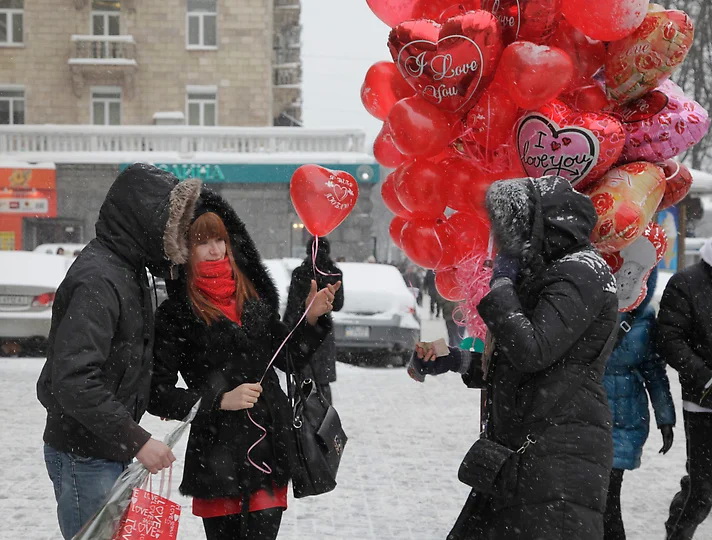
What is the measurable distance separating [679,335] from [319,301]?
2.15 meters

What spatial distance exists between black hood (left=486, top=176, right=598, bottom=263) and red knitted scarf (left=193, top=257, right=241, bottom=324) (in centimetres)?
110

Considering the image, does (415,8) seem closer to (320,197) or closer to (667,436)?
(320,197)

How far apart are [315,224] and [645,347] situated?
6.59ft

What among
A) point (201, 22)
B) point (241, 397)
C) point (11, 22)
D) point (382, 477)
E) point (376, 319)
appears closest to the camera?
point (241, 397)

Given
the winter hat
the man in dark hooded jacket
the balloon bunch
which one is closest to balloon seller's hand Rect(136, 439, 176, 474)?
the man in dark hooded jacket

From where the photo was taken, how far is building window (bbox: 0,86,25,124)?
26.6 meters

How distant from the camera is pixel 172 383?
3.39 meters

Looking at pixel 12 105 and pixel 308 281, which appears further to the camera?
pixel 12 105

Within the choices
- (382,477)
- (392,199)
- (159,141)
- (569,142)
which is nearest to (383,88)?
(392,199)

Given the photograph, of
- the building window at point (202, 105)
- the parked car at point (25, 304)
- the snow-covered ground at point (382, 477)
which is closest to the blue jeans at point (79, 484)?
the snow-covered ground at point (382, 477)

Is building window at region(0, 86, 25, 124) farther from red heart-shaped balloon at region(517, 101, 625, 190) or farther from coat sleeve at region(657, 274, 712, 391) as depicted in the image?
red heart-shaped balloon at region(517, 101, 625, 190)

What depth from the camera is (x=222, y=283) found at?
345cm

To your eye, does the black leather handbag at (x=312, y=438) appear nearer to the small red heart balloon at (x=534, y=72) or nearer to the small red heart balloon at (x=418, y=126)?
the small red heart balloon at (x=418, y=126)

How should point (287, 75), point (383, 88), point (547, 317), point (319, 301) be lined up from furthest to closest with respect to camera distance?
point (287, 75) → point (383, 88) → point (319, 301) → point (547, 317)
